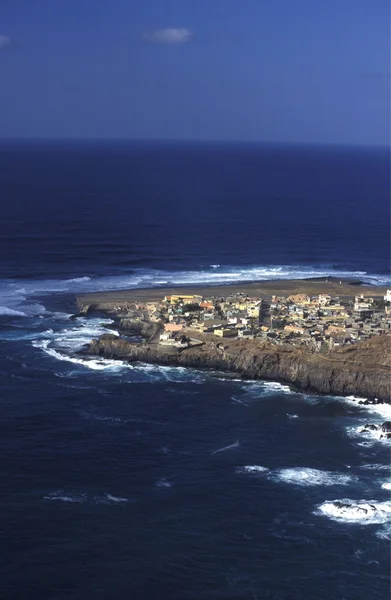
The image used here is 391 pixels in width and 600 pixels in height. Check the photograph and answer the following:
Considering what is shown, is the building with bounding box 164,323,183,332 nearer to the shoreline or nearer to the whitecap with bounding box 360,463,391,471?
the shoreline

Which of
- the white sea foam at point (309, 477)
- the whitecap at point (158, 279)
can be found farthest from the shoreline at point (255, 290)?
the white sea foam at point (309, 477)

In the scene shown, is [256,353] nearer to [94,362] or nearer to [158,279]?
[94,362]

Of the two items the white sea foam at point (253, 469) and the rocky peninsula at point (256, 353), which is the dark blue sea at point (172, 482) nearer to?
the white sea foam at point (253, 469)

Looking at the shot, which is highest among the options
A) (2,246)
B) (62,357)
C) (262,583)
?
(2,246)

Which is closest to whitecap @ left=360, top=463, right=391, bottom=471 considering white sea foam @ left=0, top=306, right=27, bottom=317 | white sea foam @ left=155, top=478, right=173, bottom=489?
white sea foam @ left=155, top=478, right=173, bottom=489

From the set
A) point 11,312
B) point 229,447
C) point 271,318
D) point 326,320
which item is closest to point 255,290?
point 271,318

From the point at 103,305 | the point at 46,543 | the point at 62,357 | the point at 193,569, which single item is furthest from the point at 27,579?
the point at 103,305

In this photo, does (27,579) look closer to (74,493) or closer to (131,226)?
(74,493)

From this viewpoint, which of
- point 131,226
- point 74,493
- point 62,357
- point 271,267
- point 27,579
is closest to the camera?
point 27,579
